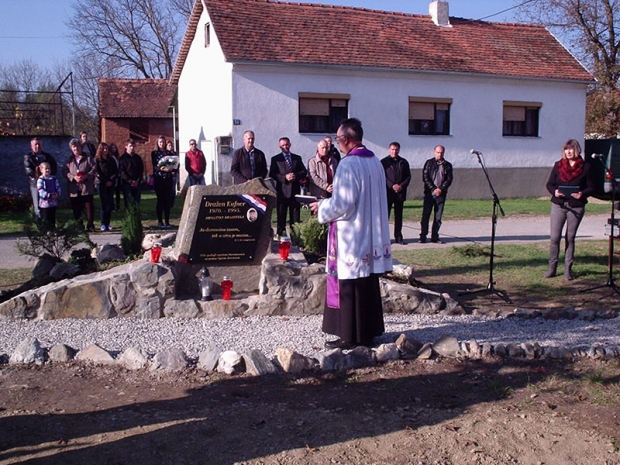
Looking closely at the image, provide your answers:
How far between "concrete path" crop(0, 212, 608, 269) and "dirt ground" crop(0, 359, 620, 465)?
226 inches

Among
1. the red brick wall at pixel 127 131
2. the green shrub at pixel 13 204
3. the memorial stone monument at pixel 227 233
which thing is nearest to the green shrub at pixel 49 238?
the memorial stone monument at pixel 227 233

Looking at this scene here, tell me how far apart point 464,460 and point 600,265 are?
7.20m

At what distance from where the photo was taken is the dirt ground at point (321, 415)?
13.9 feet

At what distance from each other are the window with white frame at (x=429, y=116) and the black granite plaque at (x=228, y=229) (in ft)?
55.3

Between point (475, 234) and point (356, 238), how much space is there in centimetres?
888

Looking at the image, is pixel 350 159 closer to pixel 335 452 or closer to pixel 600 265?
pixel 335 452

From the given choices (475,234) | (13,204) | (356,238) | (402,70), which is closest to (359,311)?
(356,238)

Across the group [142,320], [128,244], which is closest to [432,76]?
[128,244]

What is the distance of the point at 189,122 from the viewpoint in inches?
1129

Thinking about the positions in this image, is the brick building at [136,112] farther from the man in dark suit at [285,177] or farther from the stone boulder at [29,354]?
the stone boulder at [29,354]

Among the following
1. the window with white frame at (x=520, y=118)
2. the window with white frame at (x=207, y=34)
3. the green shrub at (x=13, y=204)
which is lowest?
the green shrub at (x=13, y=204)

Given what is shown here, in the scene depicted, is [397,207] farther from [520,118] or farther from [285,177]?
[520,118]

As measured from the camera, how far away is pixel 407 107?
23.5 meters

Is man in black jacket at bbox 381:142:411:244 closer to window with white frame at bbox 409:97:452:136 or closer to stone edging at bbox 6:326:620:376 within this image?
stone edging at bbox 6:326:620:376
